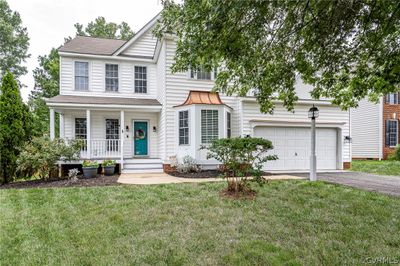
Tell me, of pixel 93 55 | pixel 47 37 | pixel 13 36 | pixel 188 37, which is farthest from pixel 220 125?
pixel 13 36

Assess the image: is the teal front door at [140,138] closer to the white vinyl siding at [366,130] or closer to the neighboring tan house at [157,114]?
the neighboring tan house at [157,114]

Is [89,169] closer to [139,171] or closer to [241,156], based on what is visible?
[139,171]

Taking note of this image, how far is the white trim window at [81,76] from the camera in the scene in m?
12.7

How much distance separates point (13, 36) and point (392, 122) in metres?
37.9

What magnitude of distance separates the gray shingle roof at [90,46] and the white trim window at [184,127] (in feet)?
19.6

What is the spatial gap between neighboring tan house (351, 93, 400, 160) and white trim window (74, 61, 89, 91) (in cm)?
1900

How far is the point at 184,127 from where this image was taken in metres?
10.8

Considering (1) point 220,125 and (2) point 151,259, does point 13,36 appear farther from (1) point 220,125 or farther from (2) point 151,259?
(2) point 151,259

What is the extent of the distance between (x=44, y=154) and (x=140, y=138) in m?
4.91

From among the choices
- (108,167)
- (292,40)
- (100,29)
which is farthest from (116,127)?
(100,29)

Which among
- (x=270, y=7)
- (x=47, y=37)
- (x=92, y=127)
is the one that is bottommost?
(x=92, y=127)

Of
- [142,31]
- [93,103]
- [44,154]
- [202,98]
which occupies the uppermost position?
[142,31]

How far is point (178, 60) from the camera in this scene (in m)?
4.88

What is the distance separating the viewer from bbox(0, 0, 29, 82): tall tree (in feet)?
87.0
